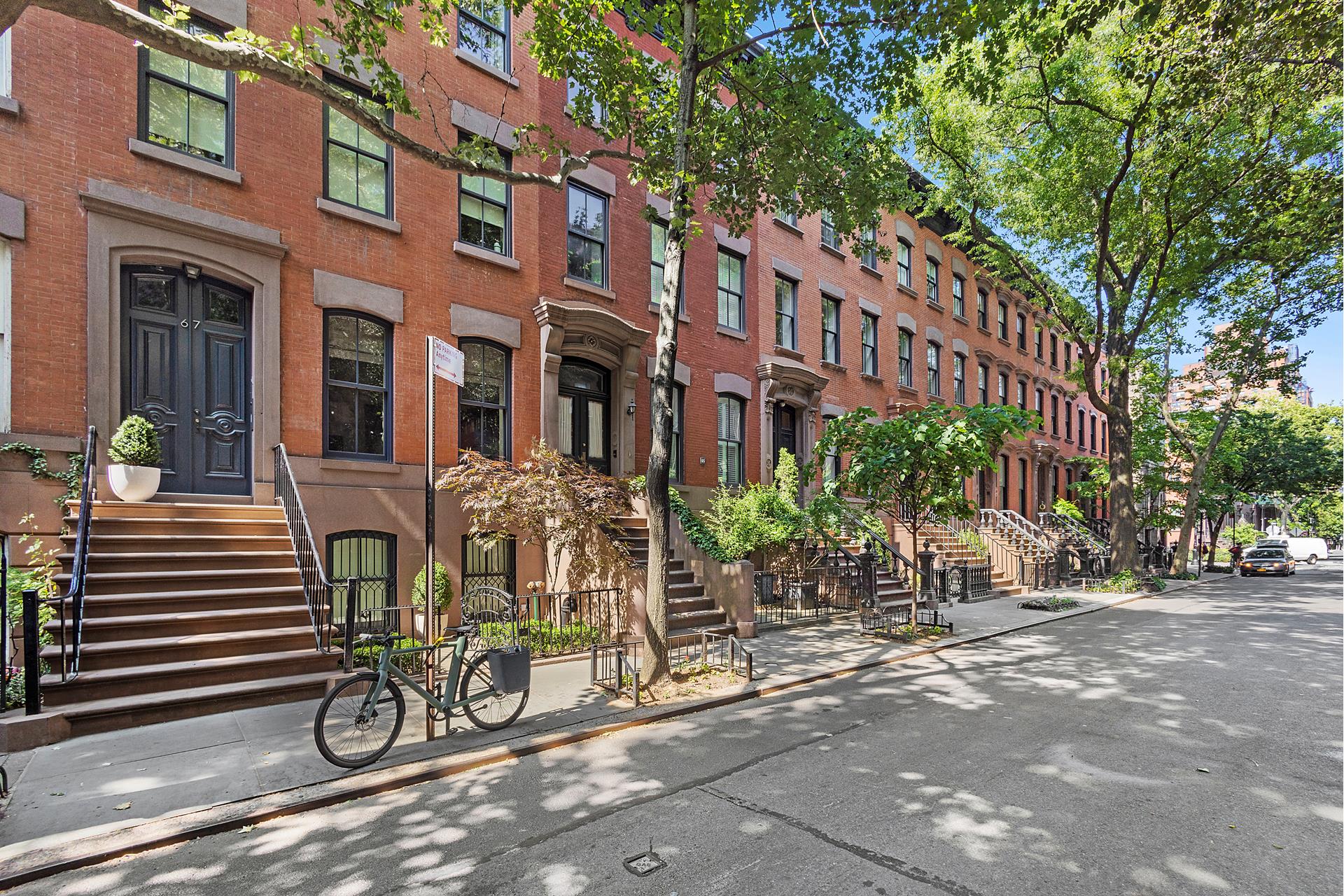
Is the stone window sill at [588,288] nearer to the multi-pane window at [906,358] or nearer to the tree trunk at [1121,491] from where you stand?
the multi-pane window at [906,358]

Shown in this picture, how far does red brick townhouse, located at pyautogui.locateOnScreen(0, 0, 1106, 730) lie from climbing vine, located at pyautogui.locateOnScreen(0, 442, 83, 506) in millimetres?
114

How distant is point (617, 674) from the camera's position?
8070mm

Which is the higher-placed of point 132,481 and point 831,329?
point 831,329

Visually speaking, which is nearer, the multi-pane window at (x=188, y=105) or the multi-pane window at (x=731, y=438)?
the multi-pane window at (x=188, y=105)

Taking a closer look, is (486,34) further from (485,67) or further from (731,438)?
(731,438)

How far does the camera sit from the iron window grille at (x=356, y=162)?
35.1ft

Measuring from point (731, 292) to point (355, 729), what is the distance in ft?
43.9

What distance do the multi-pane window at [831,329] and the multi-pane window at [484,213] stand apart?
10202mm

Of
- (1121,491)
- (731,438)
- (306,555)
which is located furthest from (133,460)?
(1121,491)

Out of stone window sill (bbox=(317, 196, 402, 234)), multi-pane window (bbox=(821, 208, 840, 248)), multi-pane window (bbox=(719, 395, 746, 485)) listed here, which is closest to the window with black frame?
stone window sill (bbox=(317, 196, 402, 234))

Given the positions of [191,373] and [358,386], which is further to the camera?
[358,386]

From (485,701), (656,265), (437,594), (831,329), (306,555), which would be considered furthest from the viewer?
(831,329)

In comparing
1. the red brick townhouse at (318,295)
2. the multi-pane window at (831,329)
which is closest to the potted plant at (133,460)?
the red brick townhouse at (318,295)

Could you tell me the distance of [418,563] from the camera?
35.4ft
